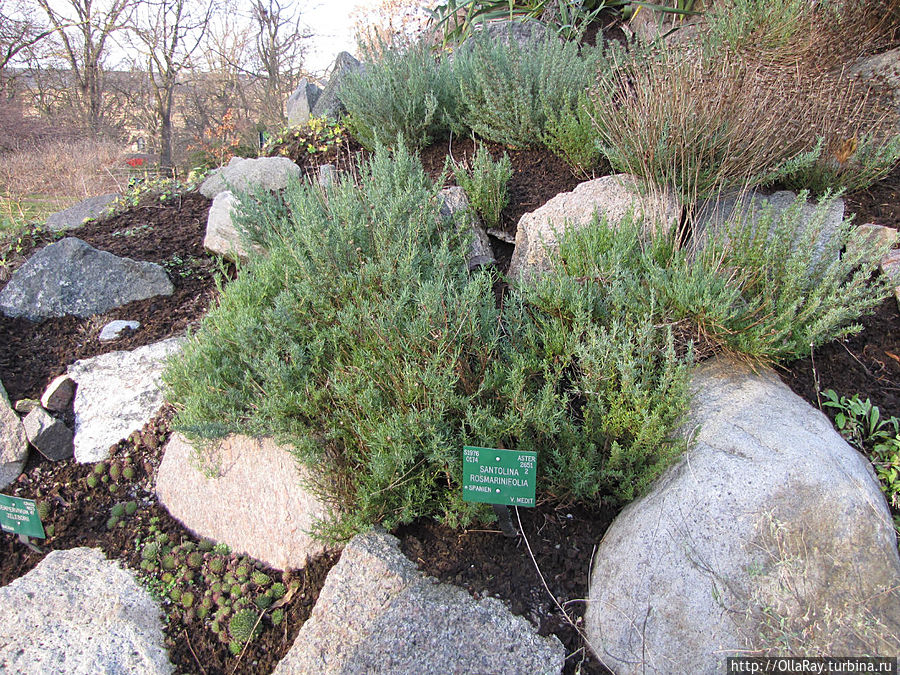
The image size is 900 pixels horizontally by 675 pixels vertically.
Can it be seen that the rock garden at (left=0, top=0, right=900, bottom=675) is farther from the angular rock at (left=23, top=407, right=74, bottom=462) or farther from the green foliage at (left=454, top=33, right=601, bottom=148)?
the green foliage at (left=454, top=33, right=601, bottom=148)

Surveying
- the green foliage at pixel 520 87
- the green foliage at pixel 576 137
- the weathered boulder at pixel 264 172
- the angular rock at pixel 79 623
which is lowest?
the angular rock at pixel 79 623

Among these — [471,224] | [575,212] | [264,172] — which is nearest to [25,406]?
[264,172]

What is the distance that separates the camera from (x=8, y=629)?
90.6 inches

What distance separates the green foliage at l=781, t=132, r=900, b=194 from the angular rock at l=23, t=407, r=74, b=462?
15.8 ft

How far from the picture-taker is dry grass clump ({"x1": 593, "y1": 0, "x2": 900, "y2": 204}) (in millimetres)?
3260

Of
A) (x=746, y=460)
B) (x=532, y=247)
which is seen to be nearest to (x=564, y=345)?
(x=746, y=460)

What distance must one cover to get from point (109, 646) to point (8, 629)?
1.48 feet

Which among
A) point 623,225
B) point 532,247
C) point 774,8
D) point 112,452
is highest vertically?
point 774,8

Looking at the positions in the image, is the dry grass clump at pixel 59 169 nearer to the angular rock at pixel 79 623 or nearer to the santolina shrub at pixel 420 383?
the santolina shrub at pixel 420 383

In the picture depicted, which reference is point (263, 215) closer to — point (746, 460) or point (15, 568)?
point (15, 568)

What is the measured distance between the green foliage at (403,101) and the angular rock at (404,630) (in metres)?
3.94

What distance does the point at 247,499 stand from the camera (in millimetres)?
2672

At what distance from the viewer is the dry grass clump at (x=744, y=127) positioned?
3.26 meters

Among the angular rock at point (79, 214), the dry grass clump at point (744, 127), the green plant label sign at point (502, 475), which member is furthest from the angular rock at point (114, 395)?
the dry grass clump at point (744, 127)
